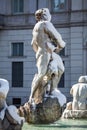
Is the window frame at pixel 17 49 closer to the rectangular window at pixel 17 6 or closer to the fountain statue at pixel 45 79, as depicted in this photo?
the rectangular window at pixel 17 6

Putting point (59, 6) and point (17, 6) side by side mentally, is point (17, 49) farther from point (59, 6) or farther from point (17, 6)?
point (59, 6)

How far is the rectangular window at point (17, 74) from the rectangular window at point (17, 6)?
3481mm

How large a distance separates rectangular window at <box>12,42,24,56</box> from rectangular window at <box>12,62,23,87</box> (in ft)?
2.09

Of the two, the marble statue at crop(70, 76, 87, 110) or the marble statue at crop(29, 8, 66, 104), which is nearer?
the marble statue at crop(29, 8, 66, 104)

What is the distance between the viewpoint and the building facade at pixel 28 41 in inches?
1187

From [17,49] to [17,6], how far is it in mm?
2919

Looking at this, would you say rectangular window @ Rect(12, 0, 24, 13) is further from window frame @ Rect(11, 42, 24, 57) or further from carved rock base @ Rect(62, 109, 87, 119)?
carved rock base @ Rect(62, 109, 87, 119)

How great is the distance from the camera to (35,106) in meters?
7.51

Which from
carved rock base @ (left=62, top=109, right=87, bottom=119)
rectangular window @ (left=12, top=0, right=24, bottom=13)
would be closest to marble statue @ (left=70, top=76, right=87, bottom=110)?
carved rock base @ (left=62, top=109, right=87, bottom=119)

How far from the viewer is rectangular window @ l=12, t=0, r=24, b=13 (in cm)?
3195

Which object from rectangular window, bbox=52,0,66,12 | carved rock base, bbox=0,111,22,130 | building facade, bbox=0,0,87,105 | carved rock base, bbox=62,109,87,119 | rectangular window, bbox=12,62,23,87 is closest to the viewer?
carved rock base, bbox=0,111,22,130

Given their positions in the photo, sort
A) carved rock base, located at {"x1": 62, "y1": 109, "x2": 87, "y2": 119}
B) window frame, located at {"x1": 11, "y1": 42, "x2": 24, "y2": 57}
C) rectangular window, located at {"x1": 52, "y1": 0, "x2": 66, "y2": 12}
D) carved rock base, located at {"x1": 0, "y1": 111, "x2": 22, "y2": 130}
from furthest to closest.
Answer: window frame, located at {"x1": 11, "y1": 42, "x2": 24, "y2": 57}
rectangular window, located at {"x1": 52, "y1": 0, "x2": 66, "y2": 12}
carved rock base, located at {"x1": 62, "y1": 109, "x2": 87, "y2": 119}
carved rock base, located at {"x1": 0, "y1": 111, "x2": 22, "y2": 130}

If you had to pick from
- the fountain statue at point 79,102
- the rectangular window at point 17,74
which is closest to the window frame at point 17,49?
Answer: the rectangular window at point 17,74

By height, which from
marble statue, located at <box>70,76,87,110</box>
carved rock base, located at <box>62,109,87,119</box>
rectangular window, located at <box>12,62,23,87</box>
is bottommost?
rectangular window, located at <box>12,62,23,87</box>
